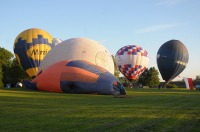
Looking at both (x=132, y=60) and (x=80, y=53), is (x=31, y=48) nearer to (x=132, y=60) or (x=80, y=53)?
(x=80, y=53)

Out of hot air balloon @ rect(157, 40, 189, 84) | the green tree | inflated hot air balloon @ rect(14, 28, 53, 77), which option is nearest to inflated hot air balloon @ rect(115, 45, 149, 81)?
hot air balloon @ rect(157, 40, 189, 84)

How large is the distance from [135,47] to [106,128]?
154ft

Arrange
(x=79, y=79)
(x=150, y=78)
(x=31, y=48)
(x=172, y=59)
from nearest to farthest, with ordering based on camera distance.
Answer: (x=79, y=79)
(x=31, y=48)
(x=172, y=59)
(x=150, y=78)

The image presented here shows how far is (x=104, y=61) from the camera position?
2819cm

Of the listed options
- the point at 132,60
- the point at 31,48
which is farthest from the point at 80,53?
the point at 132,60

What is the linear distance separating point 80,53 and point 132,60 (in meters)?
26.1

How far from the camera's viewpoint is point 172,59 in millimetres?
52062

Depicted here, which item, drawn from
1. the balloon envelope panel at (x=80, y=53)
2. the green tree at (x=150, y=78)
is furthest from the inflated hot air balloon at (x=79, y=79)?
the green tree at (x=150, y=78)

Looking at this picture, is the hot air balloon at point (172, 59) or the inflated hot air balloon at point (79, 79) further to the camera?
the hot air balloon at point (172, 59)

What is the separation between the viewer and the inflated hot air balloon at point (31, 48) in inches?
1513

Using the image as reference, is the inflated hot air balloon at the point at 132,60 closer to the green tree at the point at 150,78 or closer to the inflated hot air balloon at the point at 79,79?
the inflated hot air balloon at the point at 79,79

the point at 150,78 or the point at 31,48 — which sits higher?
the point at 31,48

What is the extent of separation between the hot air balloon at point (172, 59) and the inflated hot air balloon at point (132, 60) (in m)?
2.87

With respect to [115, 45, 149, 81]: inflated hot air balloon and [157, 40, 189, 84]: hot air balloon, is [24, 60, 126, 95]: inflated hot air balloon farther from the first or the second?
[157, 40, 189, 84]: hot air balloon
